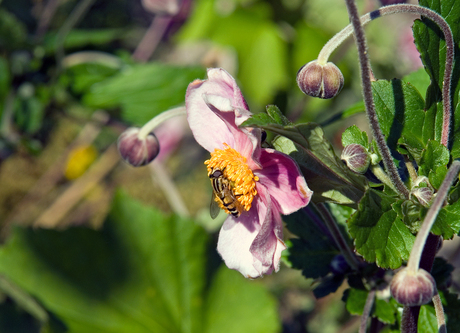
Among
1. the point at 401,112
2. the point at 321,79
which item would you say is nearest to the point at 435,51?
the point at 401,112

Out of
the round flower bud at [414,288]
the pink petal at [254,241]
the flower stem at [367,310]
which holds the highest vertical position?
the pink petal at [254,241]

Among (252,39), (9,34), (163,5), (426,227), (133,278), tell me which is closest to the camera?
(426,227)

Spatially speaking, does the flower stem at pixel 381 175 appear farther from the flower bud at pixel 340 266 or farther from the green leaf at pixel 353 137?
the flower bud at pixel 340 266

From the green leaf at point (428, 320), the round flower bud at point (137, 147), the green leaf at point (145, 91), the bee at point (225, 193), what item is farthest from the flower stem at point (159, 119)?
the green leaf at point (145, 91)

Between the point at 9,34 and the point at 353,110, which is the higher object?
the point at 9,34

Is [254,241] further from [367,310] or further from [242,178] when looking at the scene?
[367,310]

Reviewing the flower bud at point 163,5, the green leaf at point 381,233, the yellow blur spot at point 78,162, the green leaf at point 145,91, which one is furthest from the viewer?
the yellow blur spot at point 78,162
